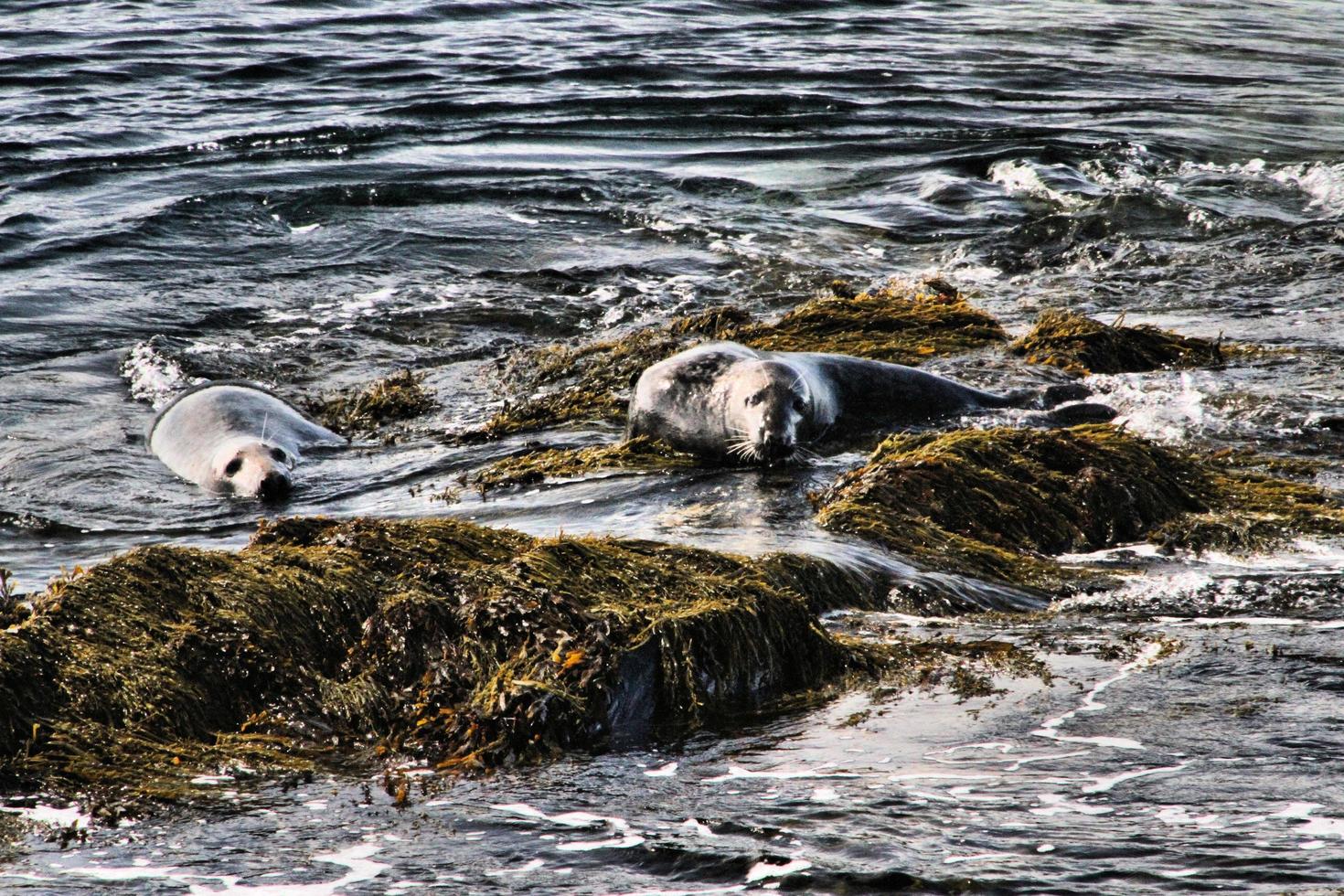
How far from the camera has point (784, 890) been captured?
3.24 m

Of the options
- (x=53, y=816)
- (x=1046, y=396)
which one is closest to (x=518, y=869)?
(x=53, y=816)

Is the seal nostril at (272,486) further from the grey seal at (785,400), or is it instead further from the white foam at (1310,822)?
the white foam at (1310,822)

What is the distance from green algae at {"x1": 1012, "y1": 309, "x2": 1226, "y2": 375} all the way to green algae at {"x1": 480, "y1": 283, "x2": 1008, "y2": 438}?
0.39 meters

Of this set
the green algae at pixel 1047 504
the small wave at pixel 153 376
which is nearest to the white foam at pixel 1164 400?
the green algae at pixel 1047 504

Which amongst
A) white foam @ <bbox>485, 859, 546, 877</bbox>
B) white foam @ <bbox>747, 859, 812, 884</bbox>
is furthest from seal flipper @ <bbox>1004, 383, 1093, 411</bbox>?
white foam @ <bbox>485, 859, 546, 877</bbox>

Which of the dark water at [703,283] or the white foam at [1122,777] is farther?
the white foam at [1122,777]

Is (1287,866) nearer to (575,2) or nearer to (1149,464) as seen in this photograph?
(1149,464)

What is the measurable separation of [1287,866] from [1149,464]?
3.58 meters

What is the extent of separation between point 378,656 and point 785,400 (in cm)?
342

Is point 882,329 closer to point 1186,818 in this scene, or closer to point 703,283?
point 703,283

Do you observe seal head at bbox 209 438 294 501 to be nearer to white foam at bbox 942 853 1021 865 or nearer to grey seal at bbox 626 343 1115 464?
grey seal at bbox 626 343 1115 464

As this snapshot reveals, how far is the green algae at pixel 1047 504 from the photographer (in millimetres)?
5914

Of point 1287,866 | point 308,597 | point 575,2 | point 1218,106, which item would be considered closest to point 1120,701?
point 1287,866

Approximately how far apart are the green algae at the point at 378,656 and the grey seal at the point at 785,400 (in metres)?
2.39
